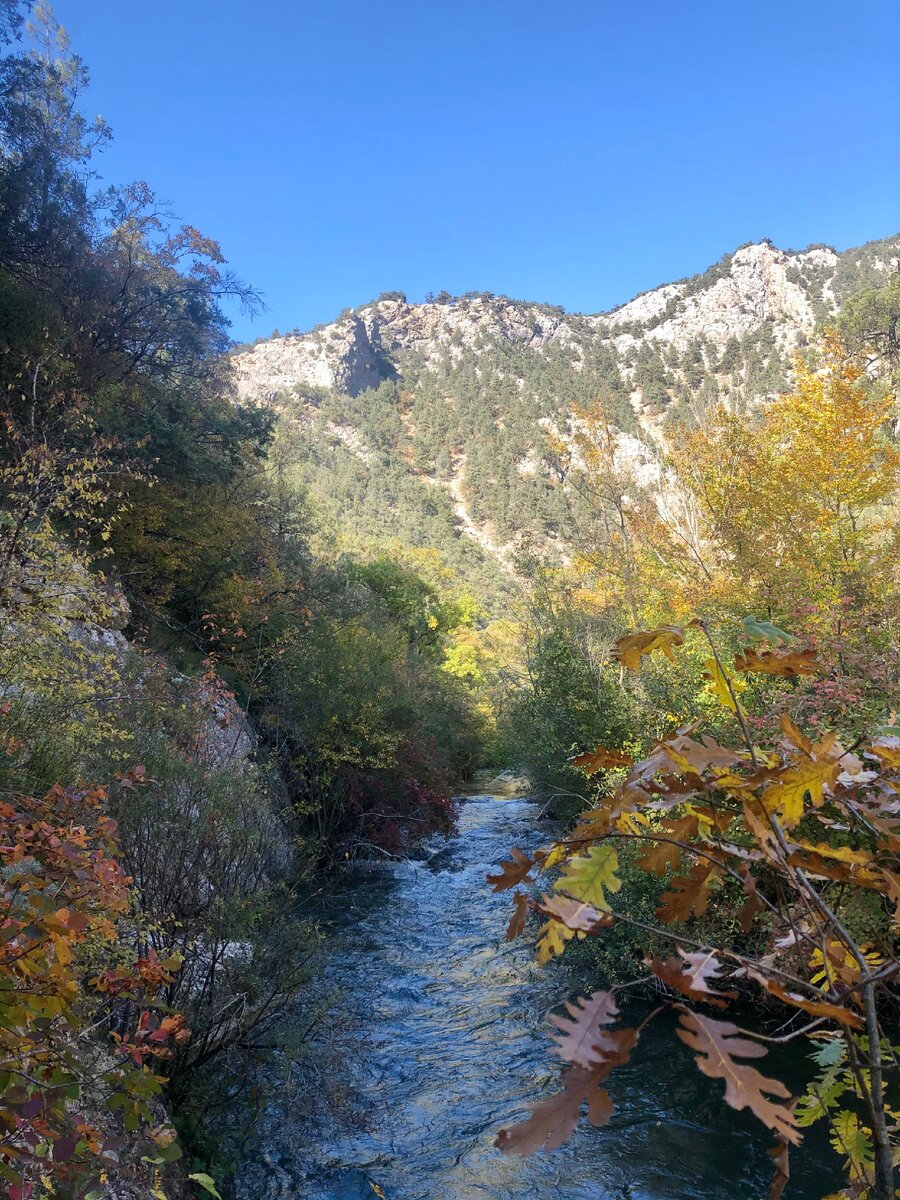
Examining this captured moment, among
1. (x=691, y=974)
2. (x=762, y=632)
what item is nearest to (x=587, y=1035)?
(x=691, y=974)

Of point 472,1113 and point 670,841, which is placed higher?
point 670,841

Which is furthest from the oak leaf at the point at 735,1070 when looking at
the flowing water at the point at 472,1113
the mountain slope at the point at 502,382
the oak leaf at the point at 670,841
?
the mountain slope at the point at 502,382

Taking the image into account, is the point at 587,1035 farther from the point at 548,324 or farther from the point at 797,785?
the point at 548,324

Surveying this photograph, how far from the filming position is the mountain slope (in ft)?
288

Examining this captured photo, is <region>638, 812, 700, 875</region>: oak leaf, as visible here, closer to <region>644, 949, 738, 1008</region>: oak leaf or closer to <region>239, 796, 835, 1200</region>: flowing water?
<region>644, 949, 738, 1008</region>: oak leaf

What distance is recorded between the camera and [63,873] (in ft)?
10.5

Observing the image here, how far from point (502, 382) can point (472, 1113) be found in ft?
392

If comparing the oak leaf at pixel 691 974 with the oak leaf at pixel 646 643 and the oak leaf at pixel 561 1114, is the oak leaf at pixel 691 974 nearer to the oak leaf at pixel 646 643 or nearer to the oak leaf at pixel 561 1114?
the oak leaf at pixel 561 1114

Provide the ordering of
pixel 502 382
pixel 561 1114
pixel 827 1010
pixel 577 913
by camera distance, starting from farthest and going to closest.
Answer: pixel 502 382 → pixel 577 913 → pixel 827 1010 → pixel 561 1114

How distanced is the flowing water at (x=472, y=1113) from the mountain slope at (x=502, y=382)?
65014 mm

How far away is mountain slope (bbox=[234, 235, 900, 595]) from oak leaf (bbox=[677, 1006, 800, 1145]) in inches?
2835

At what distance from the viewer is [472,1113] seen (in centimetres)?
591

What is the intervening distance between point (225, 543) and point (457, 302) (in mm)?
154821

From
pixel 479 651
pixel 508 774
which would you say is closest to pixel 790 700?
pixel 508 774
